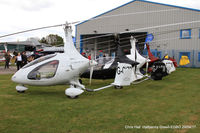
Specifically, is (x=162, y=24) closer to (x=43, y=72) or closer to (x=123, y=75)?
(x=123, y=75)

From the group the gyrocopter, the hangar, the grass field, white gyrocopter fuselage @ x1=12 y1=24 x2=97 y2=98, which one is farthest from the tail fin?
the hangar

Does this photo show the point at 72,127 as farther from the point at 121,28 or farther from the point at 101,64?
the point at 121,28

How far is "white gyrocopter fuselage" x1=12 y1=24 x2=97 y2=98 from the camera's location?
6957 mm

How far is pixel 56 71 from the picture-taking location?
698cm

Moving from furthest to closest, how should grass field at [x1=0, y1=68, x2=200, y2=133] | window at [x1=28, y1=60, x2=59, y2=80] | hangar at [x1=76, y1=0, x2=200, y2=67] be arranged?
hangar at [x1=76, y1=0, x2=200, y2=67], window at [x1=28, y1=60, x2=59, y2=80], grass field at [x1=0, y1=68, x2=200, y2=133]

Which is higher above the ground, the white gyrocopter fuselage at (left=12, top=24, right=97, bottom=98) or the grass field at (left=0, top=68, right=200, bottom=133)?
the white gyrocopter fuselage at (left=12, top=24, right=97, bottom=98)

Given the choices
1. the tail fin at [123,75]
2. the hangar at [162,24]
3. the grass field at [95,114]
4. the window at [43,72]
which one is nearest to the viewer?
the grass field at [95,114]

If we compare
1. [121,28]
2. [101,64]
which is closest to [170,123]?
[101,64]

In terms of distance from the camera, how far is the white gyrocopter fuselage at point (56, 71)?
6.96m

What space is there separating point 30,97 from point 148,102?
161 inches

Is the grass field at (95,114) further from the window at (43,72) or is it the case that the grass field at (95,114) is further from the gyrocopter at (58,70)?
the window at (43,72)

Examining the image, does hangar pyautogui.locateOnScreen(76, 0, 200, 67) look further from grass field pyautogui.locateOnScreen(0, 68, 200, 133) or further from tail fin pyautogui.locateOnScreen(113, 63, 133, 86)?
grass field pyautogui.locateOnScreen(0, 68, 200, 133)

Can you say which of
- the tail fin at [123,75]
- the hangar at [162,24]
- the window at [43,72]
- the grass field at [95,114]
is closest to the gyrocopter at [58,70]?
the window at [43,72]

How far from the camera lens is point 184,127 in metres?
4.16
